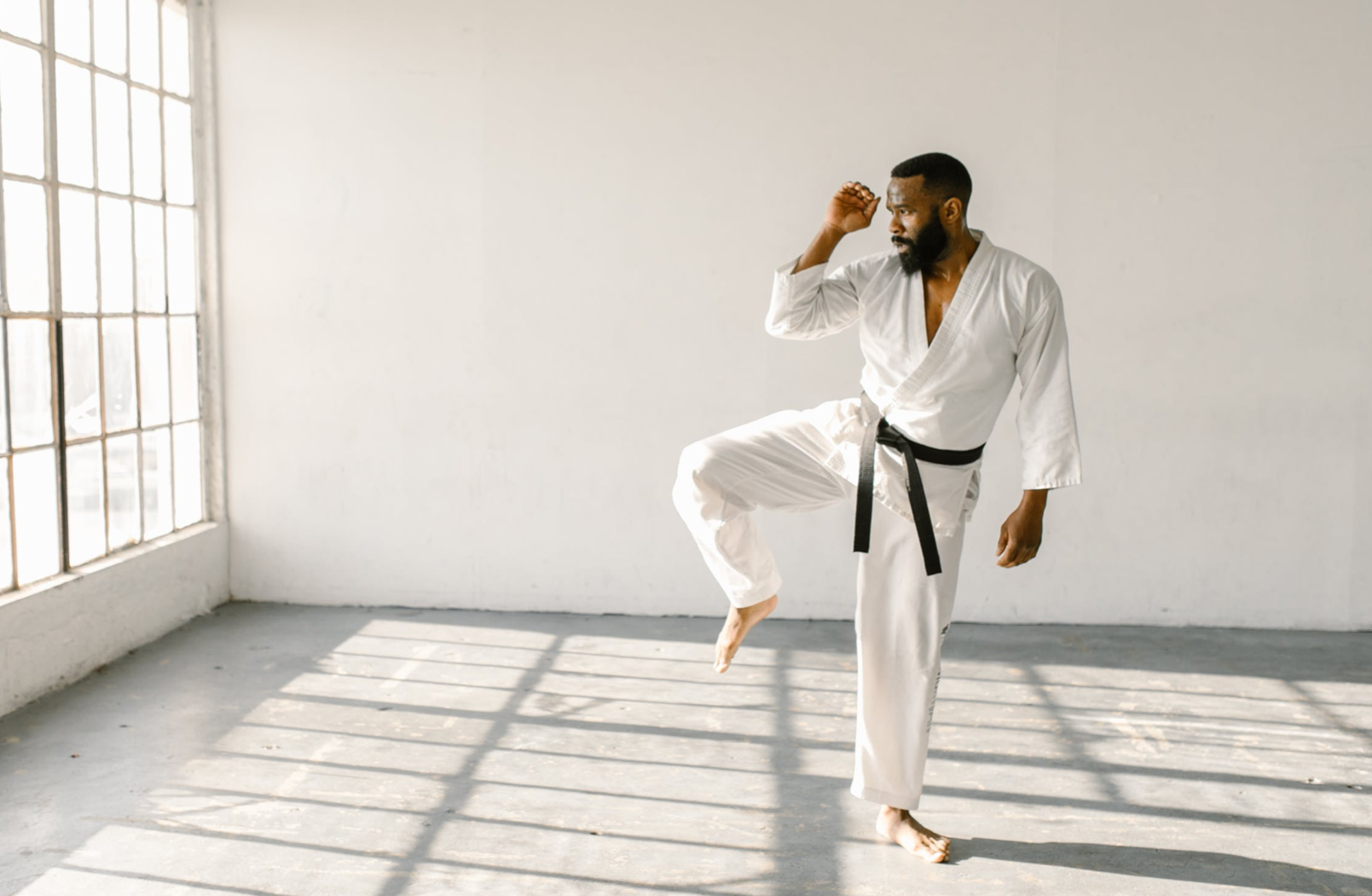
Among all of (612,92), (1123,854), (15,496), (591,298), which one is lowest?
(1123,854)

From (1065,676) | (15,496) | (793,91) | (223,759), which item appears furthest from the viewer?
(793,91)

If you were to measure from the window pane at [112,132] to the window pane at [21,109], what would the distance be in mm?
360

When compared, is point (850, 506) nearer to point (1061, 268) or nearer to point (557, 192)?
point (1061, 268)

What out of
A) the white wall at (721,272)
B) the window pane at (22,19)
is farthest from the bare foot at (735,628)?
the window pane at (22,19)

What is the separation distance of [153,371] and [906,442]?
3032 millimetres

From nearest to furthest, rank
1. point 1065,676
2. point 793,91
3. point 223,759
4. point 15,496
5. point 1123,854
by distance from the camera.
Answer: point 1123,854, point 223,759, point 15,496, point 1065,676, point 793,91

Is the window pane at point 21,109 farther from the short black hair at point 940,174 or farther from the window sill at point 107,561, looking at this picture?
the short black hair at point 940,174

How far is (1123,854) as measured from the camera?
2670mm

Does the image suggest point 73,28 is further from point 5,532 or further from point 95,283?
point 5,532

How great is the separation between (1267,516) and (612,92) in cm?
299

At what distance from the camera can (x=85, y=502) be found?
13.1 feet

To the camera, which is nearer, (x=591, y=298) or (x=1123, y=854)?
(x=1123, y=854)

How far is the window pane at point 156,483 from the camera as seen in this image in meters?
4.41

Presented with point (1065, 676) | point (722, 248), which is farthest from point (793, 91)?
point (1065, 676)
